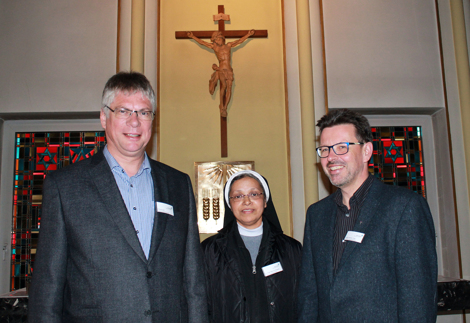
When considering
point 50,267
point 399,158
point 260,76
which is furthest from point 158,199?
point 399,158

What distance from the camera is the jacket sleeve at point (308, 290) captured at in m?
1.84

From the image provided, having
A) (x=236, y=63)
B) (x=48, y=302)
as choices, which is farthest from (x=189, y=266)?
(x=236, y=63)

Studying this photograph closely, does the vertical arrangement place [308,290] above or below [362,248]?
below

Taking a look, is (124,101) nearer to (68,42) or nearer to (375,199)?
(375,199)

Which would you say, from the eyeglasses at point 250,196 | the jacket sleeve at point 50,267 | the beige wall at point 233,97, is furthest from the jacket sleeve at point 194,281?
the beige wall at point 233,97

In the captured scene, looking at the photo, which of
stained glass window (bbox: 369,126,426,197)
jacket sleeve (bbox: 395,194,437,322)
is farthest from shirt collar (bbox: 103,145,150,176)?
stained glass window (bbox: 369,126,426,197)

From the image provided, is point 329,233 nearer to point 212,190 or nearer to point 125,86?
point 125,86

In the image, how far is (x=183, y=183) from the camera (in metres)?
1.75

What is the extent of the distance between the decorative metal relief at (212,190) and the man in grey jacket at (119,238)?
208 cm

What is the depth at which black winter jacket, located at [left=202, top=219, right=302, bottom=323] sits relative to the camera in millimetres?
1973

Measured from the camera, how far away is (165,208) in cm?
157

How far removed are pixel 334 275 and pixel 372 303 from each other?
20cm

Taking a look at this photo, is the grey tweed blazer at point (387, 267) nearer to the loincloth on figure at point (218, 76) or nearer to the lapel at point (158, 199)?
the lapel at point (158, 199)

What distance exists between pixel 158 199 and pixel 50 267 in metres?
0.47
